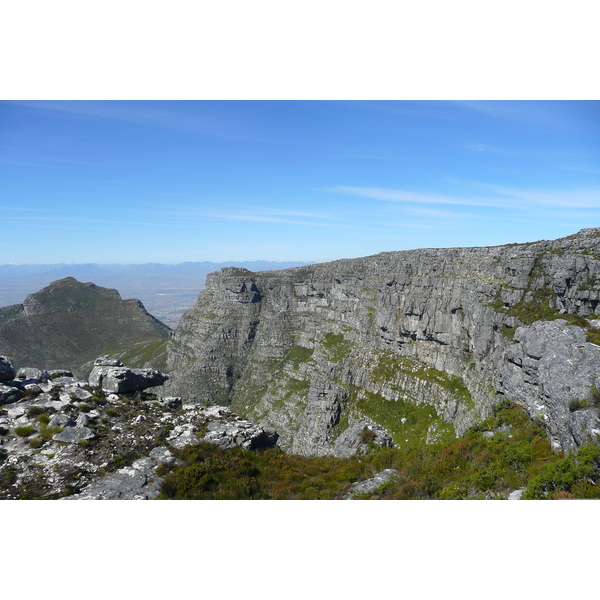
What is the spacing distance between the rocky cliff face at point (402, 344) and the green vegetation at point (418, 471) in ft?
7.72

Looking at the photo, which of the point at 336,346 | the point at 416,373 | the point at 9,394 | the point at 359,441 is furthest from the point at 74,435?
the point at 336,346

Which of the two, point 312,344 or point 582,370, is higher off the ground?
point 582,370

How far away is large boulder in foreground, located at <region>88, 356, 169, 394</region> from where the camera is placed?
23364 millimetres

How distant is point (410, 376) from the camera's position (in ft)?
269

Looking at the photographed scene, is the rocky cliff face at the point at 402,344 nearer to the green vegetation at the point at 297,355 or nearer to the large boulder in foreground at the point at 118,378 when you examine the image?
the green vegetation at the point at 297,355

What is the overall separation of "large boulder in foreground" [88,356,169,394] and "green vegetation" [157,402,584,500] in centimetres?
957

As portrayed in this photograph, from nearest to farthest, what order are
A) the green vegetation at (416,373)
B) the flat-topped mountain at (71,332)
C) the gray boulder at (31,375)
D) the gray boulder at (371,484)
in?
the gray boulder at (371,484)
the gray boulder at (31,375)
the green vegetation at (416,373)
the flat-topped mountain at (71,332)

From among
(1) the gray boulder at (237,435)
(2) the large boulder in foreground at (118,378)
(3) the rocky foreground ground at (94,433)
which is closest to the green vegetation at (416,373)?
(1) the gray boulder at (237,435)

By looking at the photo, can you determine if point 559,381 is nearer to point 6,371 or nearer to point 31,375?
point 31,375

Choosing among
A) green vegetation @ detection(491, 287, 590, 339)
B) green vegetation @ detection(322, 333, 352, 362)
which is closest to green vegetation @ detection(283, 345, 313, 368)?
green vegetation @ detection(322, 333, 352, 362)

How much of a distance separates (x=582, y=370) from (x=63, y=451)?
29717mm

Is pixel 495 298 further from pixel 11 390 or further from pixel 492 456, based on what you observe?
pixel 11 390

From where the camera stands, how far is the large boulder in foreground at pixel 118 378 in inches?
920

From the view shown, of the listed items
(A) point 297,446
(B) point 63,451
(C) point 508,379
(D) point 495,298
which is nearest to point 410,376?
(D) point 495,298
